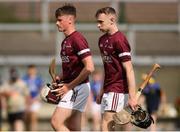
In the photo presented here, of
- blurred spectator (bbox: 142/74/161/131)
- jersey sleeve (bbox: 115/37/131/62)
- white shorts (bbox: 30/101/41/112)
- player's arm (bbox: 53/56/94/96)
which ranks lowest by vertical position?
white shorts (bbox: 30/101/41/112)

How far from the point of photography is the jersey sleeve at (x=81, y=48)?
32.0 ft

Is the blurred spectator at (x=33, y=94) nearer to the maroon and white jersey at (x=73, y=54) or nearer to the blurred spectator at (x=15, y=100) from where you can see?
the blurred spectator at (x=15, y=100)

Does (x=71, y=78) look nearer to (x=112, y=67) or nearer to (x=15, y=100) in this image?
(x=112, y=67)

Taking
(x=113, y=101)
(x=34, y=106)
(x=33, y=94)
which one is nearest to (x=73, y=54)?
(x=113, y=101)

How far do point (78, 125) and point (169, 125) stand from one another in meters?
8.85

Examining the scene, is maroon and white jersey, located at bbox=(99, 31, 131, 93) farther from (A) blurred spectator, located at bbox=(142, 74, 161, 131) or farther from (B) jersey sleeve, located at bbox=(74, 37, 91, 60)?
(A) blurred spectator, located at bbox=(142, 74, 161, 131)

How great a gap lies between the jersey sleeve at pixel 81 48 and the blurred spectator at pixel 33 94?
7798mm

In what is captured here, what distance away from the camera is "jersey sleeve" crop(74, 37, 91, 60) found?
32.0ft

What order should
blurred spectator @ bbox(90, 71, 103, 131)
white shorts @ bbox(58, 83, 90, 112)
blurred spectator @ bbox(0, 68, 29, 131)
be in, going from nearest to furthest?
white shorts @ bbox(58, 83, 90, 112) < blurred spectator @ bbox(0, 68, 29, 131) < blurred spectator @ bbox(90, 71, 103, 131)

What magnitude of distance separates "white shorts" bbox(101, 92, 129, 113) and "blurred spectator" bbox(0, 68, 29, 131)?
7.25 m

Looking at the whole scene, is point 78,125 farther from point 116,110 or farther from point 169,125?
point 169,125

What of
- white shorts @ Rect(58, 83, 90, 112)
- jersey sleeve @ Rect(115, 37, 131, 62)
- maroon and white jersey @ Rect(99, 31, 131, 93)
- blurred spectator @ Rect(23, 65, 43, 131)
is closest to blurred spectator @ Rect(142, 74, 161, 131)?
blurred spectator @ Rect(23, 65, 43, 131)

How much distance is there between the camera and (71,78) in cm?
995

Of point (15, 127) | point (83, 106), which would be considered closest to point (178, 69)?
point (15, 127)
